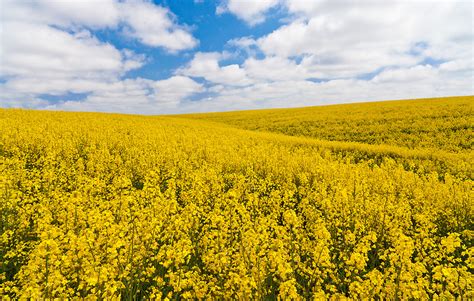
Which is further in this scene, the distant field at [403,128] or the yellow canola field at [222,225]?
the distant field at [403,128]

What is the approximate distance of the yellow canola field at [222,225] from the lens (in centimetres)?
371

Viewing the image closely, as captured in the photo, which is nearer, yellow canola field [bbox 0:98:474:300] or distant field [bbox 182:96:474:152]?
yellow canola field [bbox 0:98:474:300]

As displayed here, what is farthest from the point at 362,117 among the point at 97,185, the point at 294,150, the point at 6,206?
the point at 6,206

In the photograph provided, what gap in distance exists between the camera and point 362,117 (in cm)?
3012

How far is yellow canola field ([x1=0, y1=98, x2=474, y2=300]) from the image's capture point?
3.71 metres

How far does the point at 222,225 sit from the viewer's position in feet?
16.7

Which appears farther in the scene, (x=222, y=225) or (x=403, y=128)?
(x=403, y=128)

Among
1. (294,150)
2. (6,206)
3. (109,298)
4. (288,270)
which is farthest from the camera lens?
(294,150)

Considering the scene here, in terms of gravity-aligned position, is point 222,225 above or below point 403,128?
above

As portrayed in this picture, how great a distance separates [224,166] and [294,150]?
6324 millimetres

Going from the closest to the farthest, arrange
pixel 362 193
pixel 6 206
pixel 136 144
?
pixel 6 206, pixel 362 193, pixel 136 144

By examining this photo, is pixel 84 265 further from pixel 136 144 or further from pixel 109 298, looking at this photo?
pixel 136 144

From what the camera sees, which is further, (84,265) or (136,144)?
(136,144)

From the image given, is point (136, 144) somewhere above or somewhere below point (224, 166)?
above
